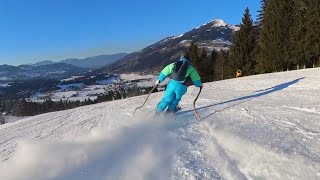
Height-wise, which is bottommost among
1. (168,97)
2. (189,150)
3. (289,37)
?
(189,150)

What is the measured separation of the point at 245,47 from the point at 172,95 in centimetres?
3729

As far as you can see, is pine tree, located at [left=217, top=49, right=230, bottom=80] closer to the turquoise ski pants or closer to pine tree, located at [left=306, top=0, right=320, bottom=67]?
pine tree, located at [left=306, top=0, right=320, bottom=67]

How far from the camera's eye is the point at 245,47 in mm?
46688

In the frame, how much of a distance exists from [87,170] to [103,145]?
5.01 ft

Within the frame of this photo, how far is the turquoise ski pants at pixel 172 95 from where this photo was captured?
439 inches

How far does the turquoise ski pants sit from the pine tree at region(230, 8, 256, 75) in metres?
36.3

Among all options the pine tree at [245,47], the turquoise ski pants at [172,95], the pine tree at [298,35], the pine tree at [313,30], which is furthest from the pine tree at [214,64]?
the turquoise ski pants at [172,95]

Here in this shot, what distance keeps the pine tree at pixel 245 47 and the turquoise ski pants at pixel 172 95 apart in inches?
1428

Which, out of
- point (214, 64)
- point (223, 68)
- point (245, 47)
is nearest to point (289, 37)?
point (245, 47)

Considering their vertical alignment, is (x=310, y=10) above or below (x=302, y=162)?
above

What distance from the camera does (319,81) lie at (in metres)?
18.1

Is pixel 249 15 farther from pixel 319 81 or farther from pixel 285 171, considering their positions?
pixel 285 171

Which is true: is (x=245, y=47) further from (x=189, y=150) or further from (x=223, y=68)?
(x=189, y=150)

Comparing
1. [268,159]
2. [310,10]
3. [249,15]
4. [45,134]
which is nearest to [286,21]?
[310,10]
